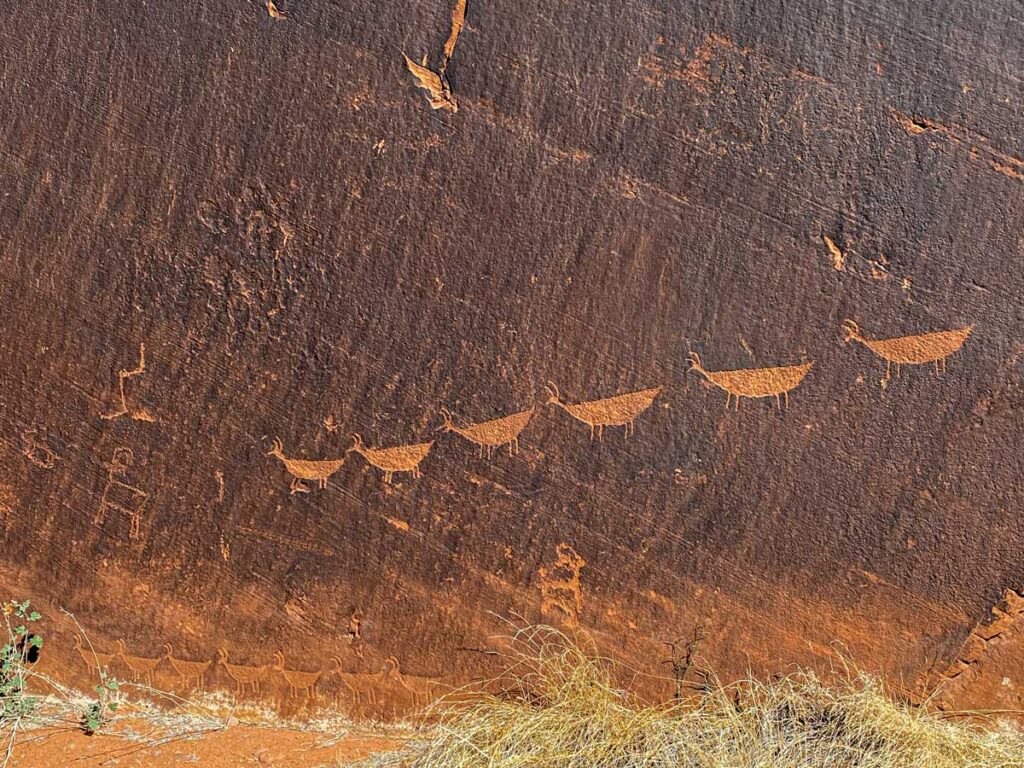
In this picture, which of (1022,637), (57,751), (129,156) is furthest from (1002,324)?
(57,751)

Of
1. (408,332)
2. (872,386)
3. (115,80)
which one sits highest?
(115,80)

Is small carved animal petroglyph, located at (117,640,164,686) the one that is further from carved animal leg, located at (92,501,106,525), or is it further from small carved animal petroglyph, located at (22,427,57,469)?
small carved animal petroglyph, located at (22,427,57,469)

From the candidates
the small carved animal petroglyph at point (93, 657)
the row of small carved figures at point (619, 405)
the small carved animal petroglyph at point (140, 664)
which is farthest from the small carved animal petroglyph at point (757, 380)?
the small carved animal petroglyph at point (93, 657)

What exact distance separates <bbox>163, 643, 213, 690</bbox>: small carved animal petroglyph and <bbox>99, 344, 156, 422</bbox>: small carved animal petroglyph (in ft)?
2.10

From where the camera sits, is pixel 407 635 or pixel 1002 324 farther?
pixel 407 635

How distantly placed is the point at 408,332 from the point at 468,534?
56 cm

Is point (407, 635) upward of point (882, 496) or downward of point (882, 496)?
downward

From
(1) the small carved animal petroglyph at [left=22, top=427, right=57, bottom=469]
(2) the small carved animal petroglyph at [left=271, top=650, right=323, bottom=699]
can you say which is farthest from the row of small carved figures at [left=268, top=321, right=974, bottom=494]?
(1) the small carved animal petroglyph at [left=22, top=427, right=57, bottom=469]

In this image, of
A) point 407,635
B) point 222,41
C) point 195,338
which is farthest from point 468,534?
point 222,41

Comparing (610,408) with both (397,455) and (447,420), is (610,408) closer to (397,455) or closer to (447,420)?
(447,420)

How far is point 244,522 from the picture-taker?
2.16 metres

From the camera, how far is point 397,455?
2.13 metres

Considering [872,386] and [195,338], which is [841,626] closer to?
[872,386]

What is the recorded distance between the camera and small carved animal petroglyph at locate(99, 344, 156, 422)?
2133mm
